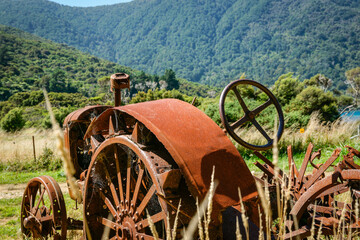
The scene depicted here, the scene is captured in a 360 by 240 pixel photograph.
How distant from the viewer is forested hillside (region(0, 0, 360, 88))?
99.8 m

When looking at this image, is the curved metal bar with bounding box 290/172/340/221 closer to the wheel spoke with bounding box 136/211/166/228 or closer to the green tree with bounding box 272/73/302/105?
the wheel spoke with bounding box 136/211/166/228

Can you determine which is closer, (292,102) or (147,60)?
(292,102)

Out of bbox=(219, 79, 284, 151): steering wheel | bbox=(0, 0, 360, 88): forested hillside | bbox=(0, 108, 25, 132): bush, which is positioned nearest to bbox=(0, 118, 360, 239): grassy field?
bbox=(219, 79, 284, 151): steering wheel

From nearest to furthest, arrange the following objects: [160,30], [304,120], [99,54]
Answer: [304,120]
[99,54]
[160,30]

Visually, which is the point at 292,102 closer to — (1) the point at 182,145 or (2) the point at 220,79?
(1) the point at 182,145

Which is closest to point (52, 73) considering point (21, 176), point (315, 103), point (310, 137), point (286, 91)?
point (21, 176)

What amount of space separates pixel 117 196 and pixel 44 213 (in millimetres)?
1444

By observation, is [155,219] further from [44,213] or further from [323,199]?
[323,199]

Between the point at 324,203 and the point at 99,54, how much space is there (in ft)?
622

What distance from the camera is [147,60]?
161500mm

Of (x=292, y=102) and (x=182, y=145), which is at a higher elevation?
(x=292, y=102)

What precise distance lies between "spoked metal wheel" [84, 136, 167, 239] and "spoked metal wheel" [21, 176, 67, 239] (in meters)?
0.54

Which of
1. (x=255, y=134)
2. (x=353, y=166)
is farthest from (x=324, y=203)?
(x=255, y=134)

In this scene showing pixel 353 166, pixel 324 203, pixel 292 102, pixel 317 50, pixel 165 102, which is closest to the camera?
pixel 165 102
